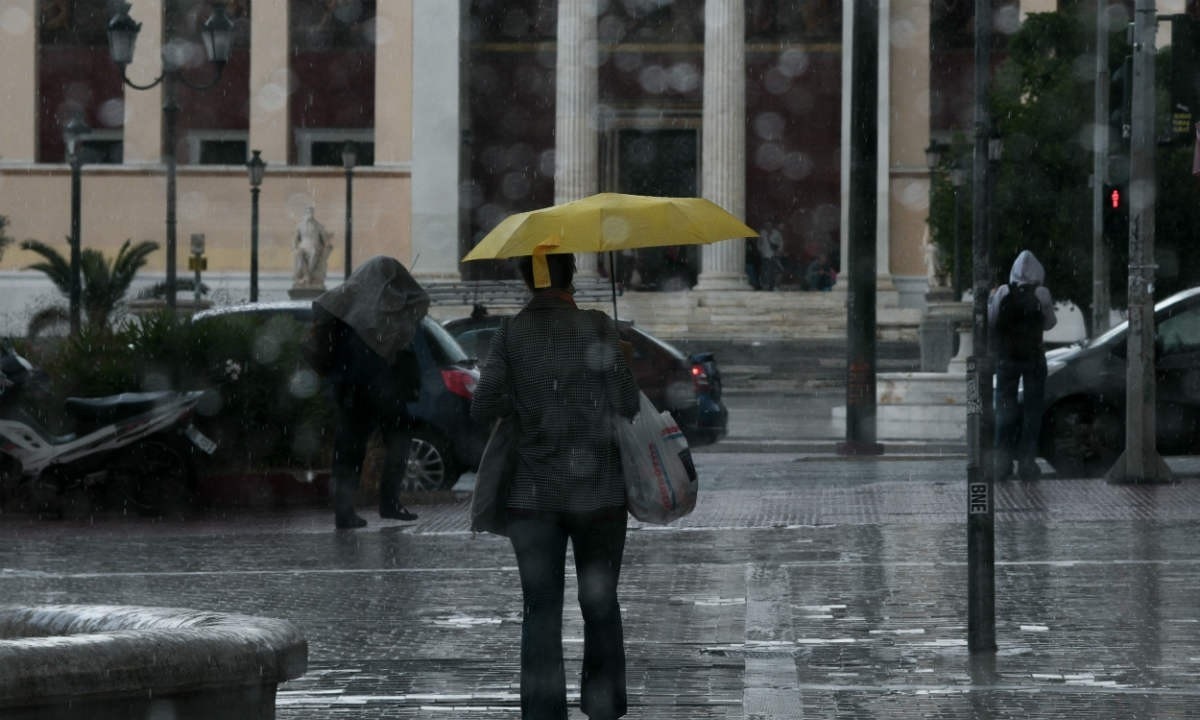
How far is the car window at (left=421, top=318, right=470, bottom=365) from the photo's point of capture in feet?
51.7

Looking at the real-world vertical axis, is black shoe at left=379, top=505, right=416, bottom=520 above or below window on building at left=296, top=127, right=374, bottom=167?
below

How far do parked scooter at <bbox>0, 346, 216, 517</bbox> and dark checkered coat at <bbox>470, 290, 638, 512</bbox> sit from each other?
8.61m

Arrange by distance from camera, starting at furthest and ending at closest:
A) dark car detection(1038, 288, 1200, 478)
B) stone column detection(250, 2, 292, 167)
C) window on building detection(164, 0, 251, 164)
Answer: stone column detection(250, 2, 292, 167) < window on building detection(164, 0, 251, 164) < dark car detection(1038, 288, 1200, 478)

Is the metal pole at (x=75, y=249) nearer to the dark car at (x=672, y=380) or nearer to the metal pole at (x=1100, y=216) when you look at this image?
the dark car at (x=672, y=380)

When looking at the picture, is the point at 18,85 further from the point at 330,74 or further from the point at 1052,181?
the point at 1052,181

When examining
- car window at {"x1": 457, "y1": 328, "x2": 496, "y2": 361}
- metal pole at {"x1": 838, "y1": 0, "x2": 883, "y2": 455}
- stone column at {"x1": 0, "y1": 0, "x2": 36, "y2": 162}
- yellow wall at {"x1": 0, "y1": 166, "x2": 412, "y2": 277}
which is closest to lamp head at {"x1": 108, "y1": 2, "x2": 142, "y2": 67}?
car window at {"x1": 457, "y1": 328, "x2": 496, "y2": 361}

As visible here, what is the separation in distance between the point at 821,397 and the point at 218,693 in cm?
3319

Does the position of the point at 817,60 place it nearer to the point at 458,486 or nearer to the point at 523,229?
the point at 458,486

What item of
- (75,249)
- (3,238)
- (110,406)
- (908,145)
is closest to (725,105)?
(908,145)

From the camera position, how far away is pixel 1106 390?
1702cm

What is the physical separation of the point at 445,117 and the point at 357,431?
4174 centimetres

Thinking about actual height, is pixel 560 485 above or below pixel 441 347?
below

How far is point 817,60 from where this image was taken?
185 feet

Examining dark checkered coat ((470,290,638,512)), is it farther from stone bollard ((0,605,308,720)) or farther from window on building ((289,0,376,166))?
window on building ((289,0,376,166))
